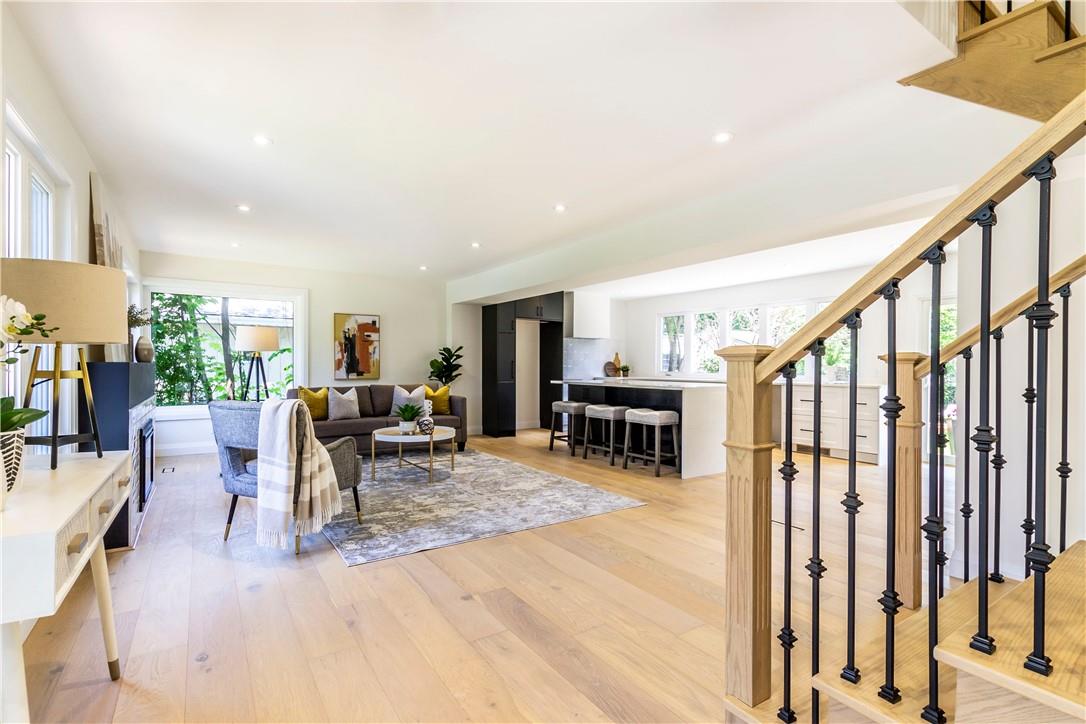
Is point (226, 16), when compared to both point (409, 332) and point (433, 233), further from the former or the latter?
point (409, 332)

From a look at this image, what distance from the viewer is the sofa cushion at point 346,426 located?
587cm

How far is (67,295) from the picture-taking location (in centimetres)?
175

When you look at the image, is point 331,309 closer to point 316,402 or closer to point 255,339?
point 255,339

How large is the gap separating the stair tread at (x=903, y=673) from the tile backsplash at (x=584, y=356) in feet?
23.5

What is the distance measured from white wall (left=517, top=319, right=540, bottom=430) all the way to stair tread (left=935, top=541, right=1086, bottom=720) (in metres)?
7.76

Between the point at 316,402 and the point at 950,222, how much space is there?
6068 mm

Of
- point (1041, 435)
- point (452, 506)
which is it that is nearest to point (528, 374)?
point (452, 506)

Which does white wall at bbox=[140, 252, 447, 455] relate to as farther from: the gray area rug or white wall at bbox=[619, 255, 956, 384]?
white wall at bbox=[619, 255, 956, 384]

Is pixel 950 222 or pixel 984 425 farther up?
pixel 950 222

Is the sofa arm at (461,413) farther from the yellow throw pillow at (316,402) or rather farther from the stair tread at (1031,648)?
the stair tread at (1031,648)

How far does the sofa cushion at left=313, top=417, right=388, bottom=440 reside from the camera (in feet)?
19.2

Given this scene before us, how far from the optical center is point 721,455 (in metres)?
5.48

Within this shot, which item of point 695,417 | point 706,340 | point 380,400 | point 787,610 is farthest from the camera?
point 706,340

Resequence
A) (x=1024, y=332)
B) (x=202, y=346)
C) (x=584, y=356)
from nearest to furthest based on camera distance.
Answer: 1. (x=1024, y=332)
2. (x=202, y=346)
3. (x=584, y=356)
